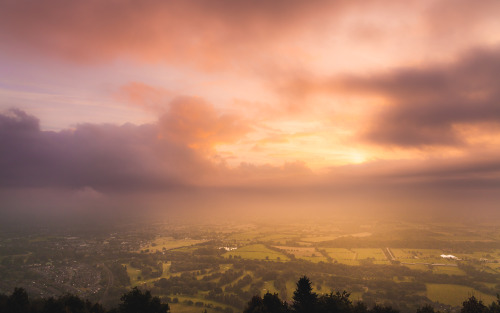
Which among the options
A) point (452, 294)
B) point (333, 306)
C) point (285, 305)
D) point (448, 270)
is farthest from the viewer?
point (448, 270)

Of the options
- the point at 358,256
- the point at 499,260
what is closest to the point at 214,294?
the point at 358,256

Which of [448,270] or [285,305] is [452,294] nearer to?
[448,270]

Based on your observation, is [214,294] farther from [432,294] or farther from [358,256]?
[358,256]

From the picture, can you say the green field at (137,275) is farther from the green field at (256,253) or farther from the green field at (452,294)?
the green field at (452,294)

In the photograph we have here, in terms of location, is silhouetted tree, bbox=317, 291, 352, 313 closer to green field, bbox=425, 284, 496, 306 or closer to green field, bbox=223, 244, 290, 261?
green field, bbox=425, 284, 496, 306

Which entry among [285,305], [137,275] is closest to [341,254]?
[137,275]
